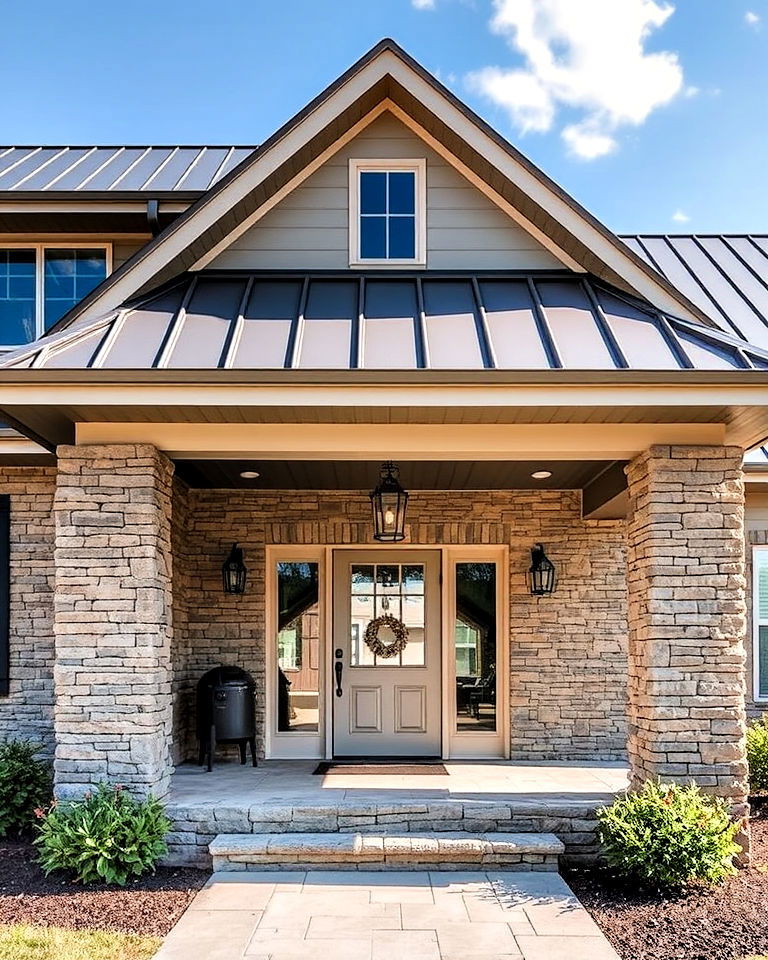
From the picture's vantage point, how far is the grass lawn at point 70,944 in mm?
5234

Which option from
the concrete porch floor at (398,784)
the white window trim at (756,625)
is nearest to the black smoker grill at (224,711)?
the concrete porch floor at (398,784)

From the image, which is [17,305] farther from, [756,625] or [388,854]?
[756,625]

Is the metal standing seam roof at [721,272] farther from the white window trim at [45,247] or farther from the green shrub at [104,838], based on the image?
the green shrub at [104,838]

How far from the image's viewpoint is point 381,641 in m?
10.2

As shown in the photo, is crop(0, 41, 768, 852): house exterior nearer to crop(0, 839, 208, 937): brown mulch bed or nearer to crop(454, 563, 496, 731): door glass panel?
crop(454, 563, 496, 731): door glass panel

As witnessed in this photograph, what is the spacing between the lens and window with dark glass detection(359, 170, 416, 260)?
26.3ft

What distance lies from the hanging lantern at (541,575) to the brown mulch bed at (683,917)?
3.47m

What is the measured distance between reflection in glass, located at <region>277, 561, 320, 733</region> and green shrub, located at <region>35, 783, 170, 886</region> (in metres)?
3.44

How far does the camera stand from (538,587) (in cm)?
976

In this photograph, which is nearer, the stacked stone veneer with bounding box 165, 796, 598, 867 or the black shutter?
the stacked stone veneer with bounding box 165, 796, 598, 867

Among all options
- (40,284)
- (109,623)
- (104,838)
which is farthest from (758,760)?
(40,284)

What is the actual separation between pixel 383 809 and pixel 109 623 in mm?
2409

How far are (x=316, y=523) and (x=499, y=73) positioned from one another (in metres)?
5.99

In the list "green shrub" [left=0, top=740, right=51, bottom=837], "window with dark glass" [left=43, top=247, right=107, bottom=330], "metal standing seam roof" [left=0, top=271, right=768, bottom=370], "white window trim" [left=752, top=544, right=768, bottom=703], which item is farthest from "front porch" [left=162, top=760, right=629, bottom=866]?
"window with dark glass" [left=43, top=247, right=107, bottom=330]
